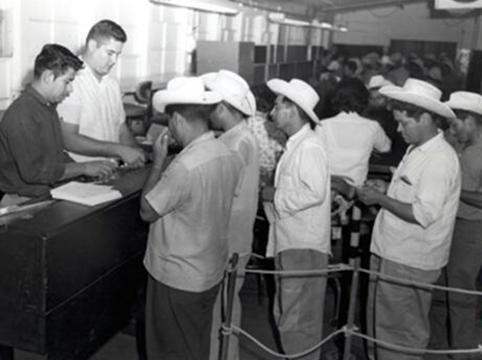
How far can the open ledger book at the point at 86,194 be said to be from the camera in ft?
9.50

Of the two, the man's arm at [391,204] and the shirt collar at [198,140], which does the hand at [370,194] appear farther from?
the shirt collar at [198,140]

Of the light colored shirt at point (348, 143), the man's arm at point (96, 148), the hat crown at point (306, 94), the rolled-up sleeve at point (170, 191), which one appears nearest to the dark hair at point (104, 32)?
the man's arm at point (96, 148)

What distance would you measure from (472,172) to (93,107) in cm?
247

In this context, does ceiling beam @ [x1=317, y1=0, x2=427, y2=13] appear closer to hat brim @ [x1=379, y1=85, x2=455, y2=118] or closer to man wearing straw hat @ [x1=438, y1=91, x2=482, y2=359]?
man wearing straw hat @ [x1=438, y1=91, x2=482, y2=359]

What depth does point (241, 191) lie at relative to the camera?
3357 millimetres

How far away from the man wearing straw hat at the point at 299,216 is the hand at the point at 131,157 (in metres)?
0.79

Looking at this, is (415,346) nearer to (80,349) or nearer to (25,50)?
(80,349)

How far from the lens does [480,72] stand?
8.66 m

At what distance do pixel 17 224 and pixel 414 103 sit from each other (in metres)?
2.04

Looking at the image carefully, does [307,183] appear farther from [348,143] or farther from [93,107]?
A: [93,107]

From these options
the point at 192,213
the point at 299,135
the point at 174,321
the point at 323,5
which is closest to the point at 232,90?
the point at 299,135

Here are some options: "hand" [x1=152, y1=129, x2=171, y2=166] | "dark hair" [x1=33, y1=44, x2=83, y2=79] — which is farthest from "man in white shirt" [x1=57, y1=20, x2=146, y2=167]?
"hand" [x1=152, y1=129, x2=171, y2=166]

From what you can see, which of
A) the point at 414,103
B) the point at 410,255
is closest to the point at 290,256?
the point at 410,255

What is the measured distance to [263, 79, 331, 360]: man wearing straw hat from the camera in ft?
10.9
